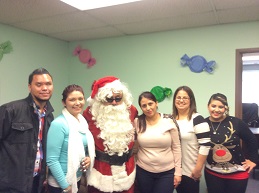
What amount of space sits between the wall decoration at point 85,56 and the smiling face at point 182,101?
1.96 meters

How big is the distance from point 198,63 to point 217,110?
1198 mm

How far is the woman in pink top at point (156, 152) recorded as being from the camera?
199 cm

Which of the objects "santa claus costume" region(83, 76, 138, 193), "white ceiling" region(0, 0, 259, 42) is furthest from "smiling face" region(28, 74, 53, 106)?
"white ceiling" region(0, 0, 259, 42)

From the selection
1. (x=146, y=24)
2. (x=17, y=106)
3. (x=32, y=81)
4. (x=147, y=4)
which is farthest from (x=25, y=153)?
(x=146, y=24)

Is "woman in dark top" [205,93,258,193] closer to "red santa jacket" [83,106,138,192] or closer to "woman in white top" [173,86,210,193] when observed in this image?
"woman in white top" [173,86,210,193]

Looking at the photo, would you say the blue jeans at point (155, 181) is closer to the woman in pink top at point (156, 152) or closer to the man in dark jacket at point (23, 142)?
the woman in pink top at point (156, 152)

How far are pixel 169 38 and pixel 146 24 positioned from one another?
1.49 ft

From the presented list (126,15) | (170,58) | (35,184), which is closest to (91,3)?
(126,15)

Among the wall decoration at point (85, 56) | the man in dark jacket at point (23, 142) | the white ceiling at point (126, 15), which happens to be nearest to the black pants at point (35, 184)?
the man in dark jacket at point (23, 142)

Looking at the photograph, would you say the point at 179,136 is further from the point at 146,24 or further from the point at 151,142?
the point at 146,24

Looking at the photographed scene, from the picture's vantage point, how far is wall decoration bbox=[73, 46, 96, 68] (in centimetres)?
383

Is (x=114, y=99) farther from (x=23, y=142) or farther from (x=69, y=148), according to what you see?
(x=23, y=142)

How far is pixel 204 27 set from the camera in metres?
3.10

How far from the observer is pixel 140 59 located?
350 cm
